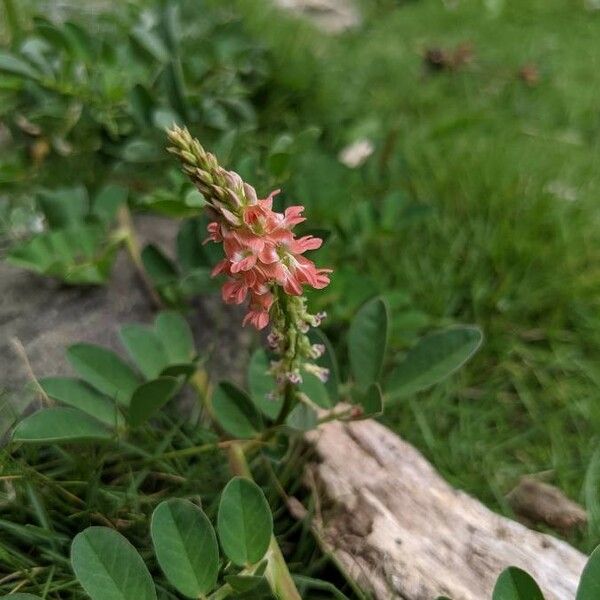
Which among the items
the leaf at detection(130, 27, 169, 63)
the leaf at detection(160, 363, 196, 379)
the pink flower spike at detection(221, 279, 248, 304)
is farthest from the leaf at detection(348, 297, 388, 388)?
the leaf at detection(130, 27, 169, 63)

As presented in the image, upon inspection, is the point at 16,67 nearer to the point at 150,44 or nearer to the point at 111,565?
the point at 150,44

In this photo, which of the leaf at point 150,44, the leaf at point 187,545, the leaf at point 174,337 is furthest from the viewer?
the leaf at point 150,44

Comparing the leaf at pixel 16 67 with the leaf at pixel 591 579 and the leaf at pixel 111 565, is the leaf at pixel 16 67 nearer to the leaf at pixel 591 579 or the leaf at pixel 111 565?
the leaf at pixel 111 565

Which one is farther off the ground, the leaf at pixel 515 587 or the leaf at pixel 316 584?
the leaf at pixel 515 587

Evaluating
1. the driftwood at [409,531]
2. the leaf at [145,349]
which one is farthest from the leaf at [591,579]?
the leaf at [145,349]

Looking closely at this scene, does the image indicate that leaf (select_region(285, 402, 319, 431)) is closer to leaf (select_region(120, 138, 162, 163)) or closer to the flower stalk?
the flower stalk

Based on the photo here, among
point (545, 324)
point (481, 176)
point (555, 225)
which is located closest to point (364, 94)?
point (481, 176)

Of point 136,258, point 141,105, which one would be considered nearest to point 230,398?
point 136,258
